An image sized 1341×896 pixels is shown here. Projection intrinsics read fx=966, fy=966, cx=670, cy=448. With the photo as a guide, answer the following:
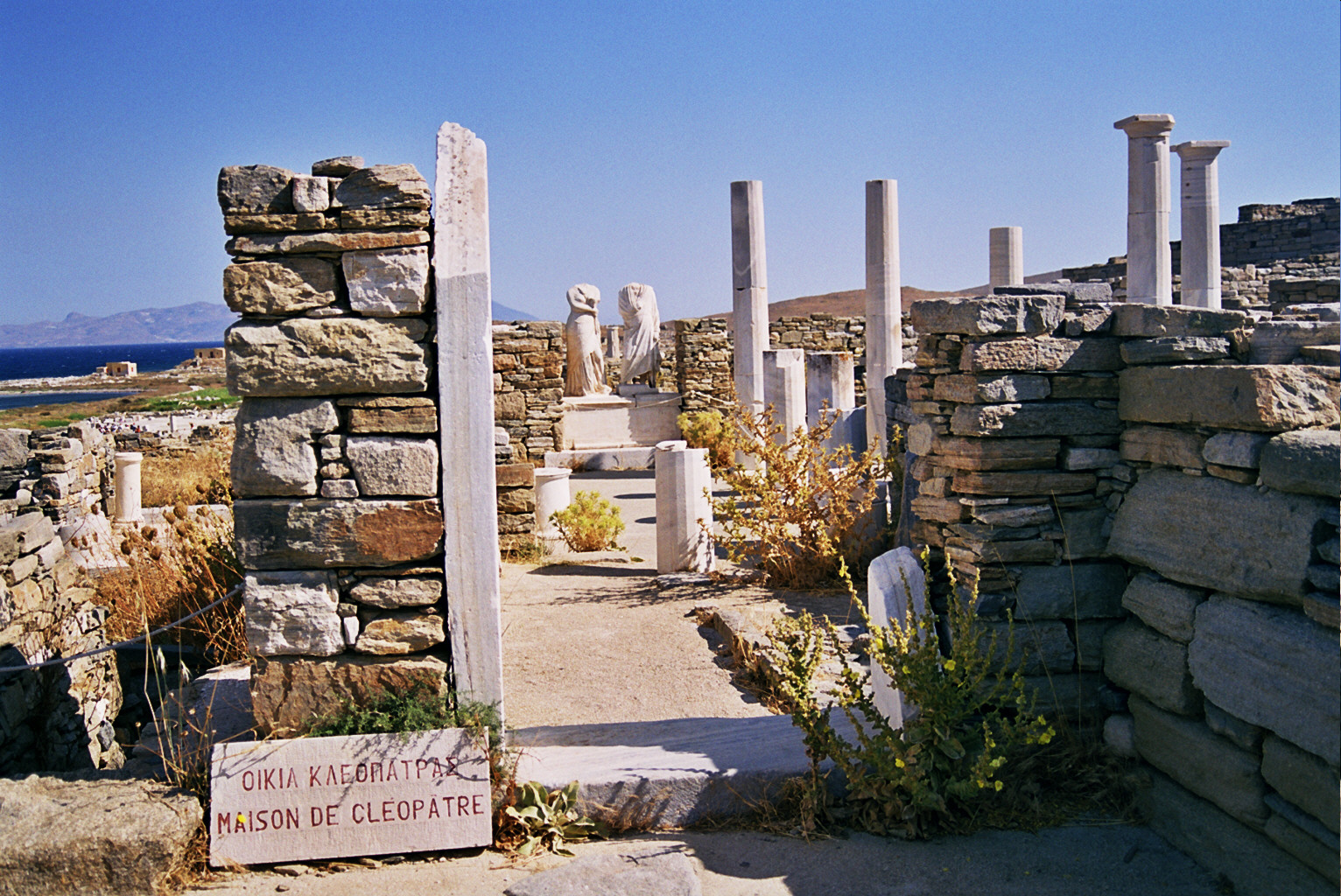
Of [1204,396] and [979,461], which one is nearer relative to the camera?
[1204,396]

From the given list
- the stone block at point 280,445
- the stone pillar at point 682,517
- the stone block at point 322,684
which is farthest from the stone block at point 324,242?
the stone pillar at point 682,517

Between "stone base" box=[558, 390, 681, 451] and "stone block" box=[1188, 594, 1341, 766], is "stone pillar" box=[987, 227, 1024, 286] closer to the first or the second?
"stone base" box=[558, 390, 681, 451]

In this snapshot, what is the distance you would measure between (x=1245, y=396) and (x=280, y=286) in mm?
3246

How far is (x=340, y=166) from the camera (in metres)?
3.45

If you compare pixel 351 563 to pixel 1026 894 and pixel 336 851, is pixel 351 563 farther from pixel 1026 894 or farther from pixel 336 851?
pixel 1026 894

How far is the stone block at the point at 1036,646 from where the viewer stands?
12.6 ft

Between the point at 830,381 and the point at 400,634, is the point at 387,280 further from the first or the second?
the point at 830,381

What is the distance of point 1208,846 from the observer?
3.23 metres

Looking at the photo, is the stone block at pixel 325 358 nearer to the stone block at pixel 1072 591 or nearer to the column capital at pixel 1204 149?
the stone block at pixel 1072 591

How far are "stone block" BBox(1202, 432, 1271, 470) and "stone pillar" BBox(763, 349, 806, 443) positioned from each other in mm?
9867

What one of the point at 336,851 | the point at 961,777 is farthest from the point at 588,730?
the point at 961,777

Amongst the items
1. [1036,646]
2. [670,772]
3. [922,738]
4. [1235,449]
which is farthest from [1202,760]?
[670,772]

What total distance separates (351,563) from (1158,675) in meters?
2.93

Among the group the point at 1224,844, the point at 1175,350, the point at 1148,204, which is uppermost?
the point at 1148,204
